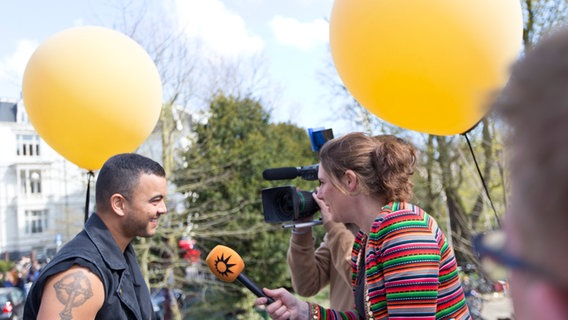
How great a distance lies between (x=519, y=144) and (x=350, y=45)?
86.3 inches

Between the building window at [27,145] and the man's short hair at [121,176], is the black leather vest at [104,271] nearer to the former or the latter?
the man's short hair at [121,176]

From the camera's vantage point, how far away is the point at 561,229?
18.7 inches

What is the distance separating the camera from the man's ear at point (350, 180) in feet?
6.60

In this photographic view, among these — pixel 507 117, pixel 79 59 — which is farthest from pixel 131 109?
pixel 507 117

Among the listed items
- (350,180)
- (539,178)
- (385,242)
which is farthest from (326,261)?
(539,178)

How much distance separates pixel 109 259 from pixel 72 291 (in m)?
0.26

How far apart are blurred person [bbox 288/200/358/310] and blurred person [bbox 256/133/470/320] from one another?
0.60 metres

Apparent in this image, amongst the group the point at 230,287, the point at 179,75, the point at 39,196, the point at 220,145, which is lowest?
the point at 230,287

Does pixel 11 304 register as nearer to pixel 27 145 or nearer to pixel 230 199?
pixel 230 199

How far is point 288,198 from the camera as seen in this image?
2.75 m

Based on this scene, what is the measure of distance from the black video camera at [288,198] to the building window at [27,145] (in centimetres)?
2595

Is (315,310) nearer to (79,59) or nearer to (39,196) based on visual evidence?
(79,59)

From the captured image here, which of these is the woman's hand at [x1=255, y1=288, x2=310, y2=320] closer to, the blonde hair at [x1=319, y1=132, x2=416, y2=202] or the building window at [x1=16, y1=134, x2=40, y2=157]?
the blonde hair at [x1=319, y1=132, x2=416, y2=202]

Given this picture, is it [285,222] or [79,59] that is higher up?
[79,59]
